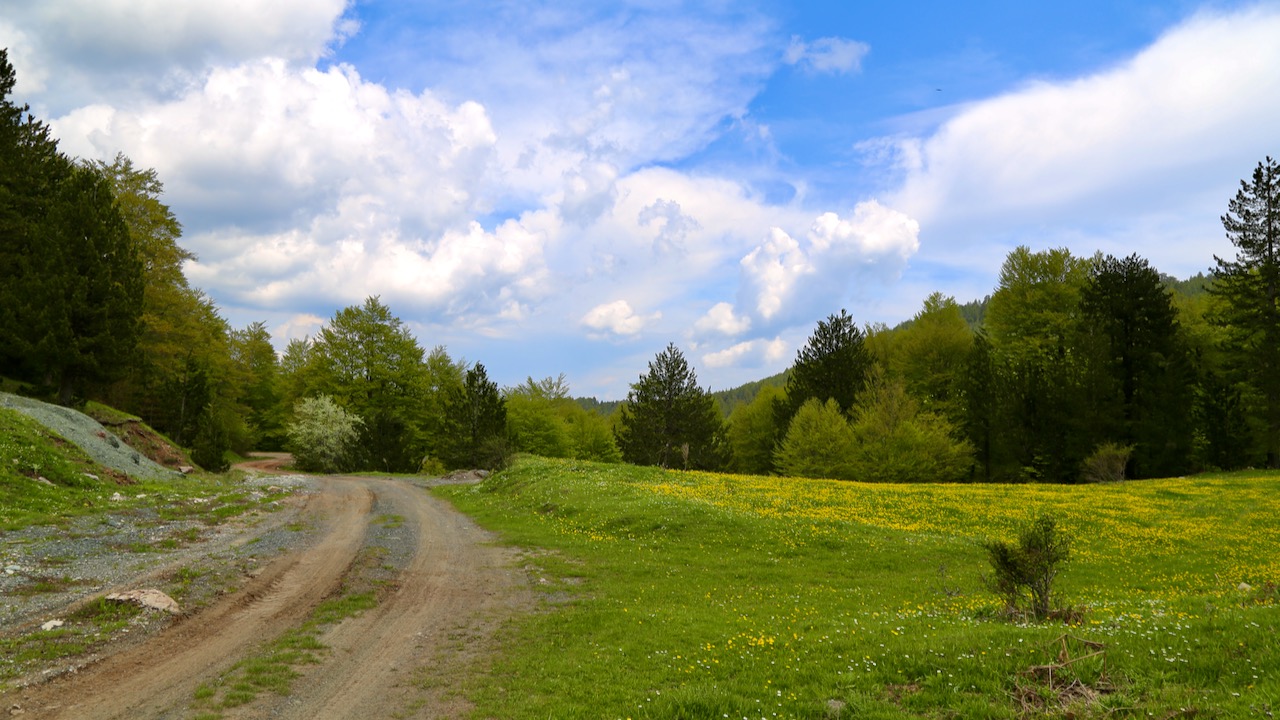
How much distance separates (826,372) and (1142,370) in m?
26.0

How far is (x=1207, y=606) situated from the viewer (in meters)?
10.9

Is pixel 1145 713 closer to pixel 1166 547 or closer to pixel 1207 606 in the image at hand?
pixel 1207 606

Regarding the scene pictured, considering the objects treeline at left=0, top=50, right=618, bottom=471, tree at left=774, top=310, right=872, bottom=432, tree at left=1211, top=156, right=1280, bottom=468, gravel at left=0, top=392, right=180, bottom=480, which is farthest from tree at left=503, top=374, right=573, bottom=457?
tree at left=1211, top=156, right=1280, bottom=468

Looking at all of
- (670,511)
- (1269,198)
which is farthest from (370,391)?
(1269,198)

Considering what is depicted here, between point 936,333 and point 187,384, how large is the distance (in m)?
71.4

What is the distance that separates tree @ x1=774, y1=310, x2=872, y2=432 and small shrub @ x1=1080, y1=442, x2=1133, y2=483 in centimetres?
1974

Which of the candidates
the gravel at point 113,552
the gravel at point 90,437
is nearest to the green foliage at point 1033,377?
the gravel at point 113,552

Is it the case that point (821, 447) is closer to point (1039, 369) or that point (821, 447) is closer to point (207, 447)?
point (1039, 369)

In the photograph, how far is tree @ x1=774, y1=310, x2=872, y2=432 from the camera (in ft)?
A: 201

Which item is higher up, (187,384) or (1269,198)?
(1269,198)

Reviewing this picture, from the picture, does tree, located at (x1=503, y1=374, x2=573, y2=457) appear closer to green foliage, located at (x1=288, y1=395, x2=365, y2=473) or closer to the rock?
green foliage, located at (x1=288, y1=395, x2=365, y2=473)

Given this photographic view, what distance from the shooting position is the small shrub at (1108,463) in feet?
148

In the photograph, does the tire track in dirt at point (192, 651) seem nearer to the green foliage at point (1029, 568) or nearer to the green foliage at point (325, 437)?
the green foliage at point (1029, 568)

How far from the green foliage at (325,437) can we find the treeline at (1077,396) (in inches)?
1094
